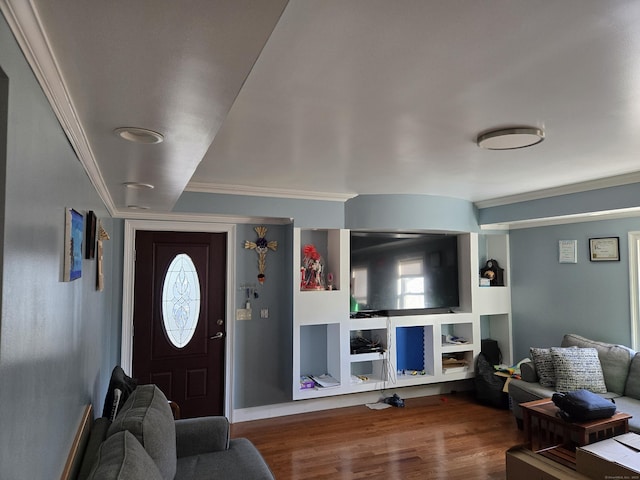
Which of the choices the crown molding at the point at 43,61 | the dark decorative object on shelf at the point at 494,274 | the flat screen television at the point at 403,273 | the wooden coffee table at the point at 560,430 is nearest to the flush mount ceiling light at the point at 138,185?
the crown molding at the point at 43,61

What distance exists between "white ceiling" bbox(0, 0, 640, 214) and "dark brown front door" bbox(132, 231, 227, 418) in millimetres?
1082

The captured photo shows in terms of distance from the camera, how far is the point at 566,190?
4273 mm

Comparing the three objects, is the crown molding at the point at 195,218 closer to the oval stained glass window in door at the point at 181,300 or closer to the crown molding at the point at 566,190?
the oval stained glass window in door at the point at 181,300

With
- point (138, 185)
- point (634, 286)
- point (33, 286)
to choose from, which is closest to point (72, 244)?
point (33, 286)

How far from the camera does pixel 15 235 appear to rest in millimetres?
885

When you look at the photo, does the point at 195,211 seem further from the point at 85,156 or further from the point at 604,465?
the point at 604,465

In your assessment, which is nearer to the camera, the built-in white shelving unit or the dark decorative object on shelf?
the built-in white shelving unit

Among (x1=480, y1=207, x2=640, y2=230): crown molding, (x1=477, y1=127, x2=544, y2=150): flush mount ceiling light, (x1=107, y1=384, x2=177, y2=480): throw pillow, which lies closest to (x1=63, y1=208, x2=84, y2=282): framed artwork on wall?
(x1=107, y1=384, x2=177, y2=480): throw pillow

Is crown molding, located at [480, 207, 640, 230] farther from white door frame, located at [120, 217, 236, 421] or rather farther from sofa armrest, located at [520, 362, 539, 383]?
white door frame, located at [120, 217, 236, 421]

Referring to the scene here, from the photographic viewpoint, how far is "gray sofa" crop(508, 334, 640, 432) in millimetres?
3840

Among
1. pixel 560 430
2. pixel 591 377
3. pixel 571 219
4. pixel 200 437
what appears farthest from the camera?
pixel 571 219

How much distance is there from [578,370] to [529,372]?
1.58ft

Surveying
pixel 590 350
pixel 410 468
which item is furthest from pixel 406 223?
pixel 410 468

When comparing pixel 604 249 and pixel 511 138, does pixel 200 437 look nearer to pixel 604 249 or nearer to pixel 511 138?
pixel 511 138
